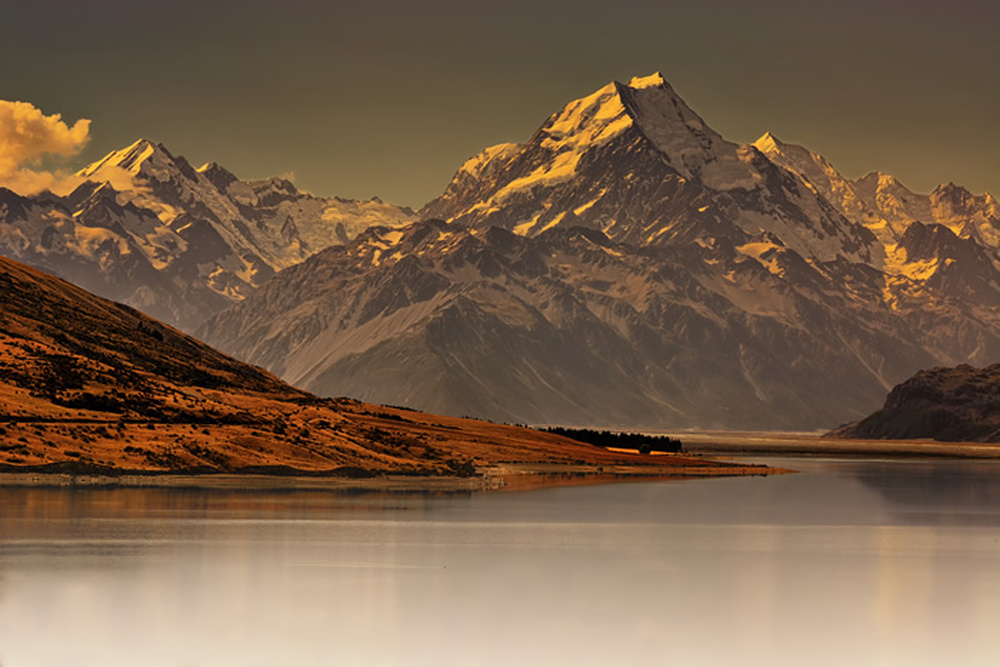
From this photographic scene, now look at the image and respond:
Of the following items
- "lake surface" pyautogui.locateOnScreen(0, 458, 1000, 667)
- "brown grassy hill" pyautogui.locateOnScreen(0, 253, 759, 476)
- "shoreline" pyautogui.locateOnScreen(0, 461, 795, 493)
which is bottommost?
"lake surface" pyautogui.locateOnScreen(0, 458, 1000, 667)

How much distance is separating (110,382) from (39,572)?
9955 centimetres

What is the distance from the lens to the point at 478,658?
169ft

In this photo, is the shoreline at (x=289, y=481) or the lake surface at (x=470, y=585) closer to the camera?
the lake surface at (x=470, y=585)

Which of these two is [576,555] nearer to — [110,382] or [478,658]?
[478,658]

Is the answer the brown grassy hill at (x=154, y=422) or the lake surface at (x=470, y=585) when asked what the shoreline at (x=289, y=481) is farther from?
the lake surface at (x=470, y=585)

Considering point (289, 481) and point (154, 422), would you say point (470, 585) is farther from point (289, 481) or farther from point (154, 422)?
point (154, 422)

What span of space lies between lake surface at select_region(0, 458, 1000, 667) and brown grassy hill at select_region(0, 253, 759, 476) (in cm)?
2158

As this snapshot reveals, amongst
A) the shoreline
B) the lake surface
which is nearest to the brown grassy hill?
the shoreline

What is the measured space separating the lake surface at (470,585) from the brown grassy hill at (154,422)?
849 inches

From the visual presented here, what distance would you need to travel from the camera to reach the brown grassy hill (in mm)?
138625

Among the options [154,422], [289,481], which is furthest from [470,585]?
[154,422]

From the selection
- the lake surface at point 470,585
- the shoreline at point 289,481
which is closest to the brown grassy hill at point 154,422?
the shoreline at point 289,481

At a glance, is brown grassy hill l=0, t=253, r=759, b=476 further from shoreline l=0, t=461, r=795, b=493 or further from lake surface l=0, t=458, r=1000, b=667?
lake surface l=0, t=458, r=1000, b=667

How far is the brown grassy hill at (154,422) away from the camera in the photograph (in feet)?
455
